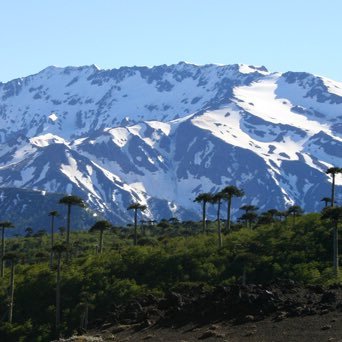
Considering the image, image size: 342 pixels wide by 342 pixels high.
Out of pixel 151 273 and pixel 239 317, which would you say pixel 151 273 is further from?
pixel 239 317

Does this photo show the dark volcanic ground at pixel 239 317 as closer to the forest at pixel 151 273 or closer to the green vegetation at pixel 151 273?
the forest at pixel 151 273

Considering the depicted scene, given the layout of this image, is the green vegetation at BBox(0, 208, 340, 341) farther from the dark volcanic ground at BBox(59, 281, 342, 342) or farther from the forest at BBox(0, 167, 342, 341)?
the dark volcanic ground at BBox(59, 281, 342, 342)

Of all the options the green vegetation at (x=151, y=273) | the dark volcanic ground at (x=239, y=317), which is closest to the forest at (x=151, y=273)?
the green vegetation at (x=151, y=273)

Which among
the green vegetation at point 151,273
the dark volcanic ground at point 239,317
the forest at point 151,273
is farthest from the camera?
the green vegetation at point 151,273

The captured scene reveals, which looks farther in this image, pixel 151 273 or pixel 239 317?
pixel 151 273

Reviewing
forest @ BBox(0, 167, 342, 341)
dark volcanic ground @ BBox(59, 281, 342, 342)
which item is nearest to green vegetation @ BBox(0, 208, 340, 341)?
forest @ BBox(0, 167, 342, 341)

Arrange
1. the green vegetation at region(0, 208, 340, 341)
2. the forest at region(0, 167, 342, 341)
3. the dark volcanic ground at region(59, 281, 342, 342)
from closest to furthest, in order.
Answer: the dark volcanic ground at region(59, 281, 342, 342) < the forest at region(0, 167, 342, 341) < the green vegetation at region(0, 208, 340, 341)

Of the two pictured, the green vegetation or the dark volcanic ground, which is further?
the green vegetation

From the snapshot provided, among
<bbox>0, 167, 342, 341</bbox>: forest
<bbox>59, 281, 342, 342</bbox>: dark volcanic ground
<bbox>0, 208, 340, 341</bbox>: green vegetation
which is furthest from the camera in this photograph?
<bbox>0, 208, 340, 341</bbox>: green vegetation

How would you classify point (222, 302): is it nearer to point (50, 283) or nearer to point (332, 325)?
point (332, 325)

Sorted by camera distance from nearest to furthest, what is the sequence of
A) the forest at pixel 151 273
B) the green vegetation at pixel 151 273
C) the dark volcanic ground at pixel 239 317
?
the dark volcanic ground at pixel 239 317 < the forest at pixel 151 273 < the green vegetation at pixel 151 273

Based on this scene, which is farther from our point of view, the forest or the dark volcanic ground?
the forest

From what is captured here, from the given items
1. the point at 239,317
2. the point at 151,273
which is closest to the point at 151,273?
the point at 151,273

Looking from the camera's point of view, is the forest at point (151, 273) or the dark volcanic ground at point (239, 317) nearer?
the dark volcanic ground at point (239, 317)
